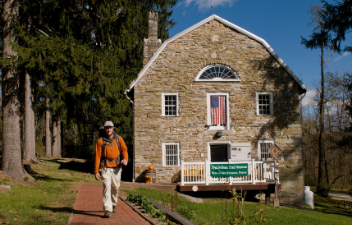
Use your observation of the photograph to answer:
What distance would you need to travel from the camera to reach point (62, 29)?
1202 centimetres

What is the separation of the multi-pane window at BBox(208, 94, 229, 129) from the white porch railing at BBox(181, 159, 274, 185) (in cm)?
232

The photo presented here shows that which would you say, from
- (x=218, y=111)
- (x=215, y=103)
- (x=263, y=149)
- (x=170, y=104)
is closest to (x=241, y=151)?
(x=263, y=149)


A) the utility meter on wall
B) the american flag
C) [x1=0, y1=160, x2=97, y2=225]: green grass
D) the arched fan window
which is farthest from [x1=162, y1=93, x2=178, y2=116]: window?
[x1=0, y1=160, x2=97, y2=225]: green grass

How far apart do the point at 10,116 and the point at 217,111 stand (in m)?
9.16

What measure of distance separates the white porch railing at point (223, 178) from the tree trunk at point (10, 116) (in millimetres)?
6315

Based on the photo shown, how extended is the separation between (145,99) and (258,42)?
6216 mm

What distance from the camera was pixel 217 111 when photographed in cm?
1603

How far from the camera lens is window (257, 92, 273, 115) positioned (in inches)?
641

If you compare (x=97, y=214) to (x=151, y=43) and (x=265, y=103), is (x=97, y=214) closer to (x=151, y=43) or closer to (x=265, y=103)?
(x=265, y=103)

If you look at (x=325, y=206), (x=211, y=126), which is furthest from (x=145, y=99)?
(x=325, y=206)

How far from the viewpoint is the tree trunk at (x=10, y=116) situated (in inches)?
400

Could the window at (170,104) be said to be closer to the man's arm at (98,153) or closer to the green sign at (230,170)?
the green sign at (230,170)

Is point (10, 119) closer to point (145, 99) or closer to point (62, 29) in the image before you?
point (62, 29)

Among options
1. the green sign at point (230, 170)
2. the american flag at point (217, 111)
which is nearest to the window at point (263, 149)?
the american flag at point (217, 111)
